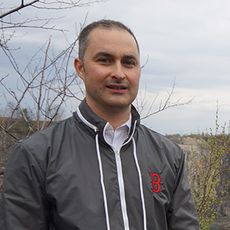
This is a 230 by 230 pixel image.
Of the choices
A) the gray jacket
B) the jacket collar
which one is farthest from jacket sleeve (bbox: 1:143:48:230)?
the jacket collar

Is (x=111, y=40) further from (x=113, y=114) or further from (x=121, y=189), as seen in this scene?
(x=121, y=189)

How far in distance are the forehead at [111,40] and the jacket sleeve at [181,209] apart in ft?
1.76

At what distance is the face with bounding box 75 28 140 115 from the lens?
5.52 ft

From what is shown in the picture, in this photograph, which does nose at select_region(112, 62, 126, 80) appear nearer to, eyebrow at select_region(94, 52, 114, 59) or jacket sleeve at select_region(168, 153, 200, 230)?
eyebrow at select_region(94, 52, 114, 59)

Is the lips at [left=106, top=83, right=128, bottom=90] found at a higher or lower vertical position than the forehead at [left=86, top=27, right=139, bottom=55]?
lower

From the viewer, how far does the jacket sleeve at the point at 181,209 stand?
1.77 m

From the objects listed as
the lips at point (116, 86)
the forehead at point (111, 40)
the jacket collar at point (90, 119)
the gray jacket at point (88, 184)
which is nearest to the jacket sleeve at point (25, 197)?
the gray jacket at point (88, 184)

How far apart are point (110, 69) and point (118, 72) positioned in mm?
32

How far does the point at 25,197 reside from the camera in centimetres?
157

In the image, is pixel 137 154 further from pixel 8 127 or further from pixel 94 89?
pixel 8 127

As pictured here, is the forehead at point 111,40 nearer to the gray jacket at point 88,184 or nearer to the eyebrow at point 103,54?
the eyebrow at point 103,54

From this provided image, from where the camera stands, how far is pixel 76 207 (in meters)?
1.56

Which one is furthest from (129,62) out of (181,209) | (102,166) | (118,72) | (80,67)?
(181,209)

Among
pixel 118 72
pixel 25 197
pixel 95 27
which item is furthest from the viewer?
pixel 95 27
